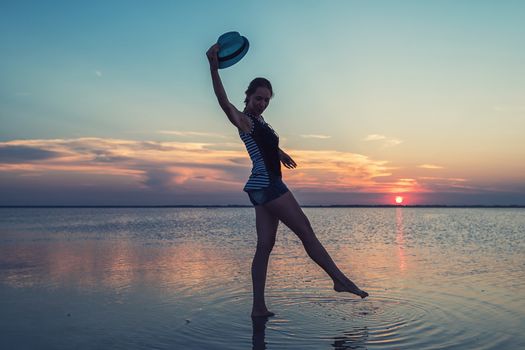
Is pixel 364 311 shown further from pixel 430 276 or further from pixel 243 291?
pixel 430 276

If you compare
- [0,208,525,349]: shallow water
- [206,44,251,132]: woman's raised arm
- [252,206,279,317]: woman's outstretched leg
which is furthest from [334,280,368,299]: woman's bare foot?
[206,44,251,132]: woman's raised arm

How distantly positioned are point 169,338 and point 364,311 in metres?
2.03

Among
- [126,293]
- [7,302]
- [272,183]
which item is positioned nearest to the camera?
[272,183]

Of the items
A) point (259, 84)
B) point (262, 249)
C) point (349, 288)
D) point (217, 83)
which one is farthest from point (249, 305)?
point (217, 83)

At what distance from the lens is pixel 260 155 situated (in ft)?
14.8

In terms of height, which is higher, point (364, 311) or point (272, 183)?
point (272, 183)

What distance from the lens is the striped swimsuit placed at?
445 cm

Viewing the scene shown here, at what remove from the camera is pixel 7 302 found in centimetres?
570

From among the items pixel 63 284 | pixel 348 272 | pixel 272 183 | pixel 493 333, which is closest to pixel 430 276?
pixel 348 272

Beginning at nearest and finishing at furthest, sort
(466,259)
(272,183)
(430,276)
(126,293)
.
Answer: (272,183) → (126,293) → (430,276) → (466,259)

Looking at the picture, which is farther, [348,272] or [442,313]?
[348,272]

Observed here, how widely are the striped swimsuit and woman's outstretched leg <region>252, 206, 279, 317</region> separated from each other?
1.05 ft

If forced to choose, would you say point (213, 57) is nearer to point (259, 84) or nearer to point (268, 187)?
point (259, 84)

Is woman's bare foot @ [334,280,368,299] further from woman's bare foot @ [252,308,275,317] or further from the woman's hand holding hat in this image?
the woman's hand holding hat
